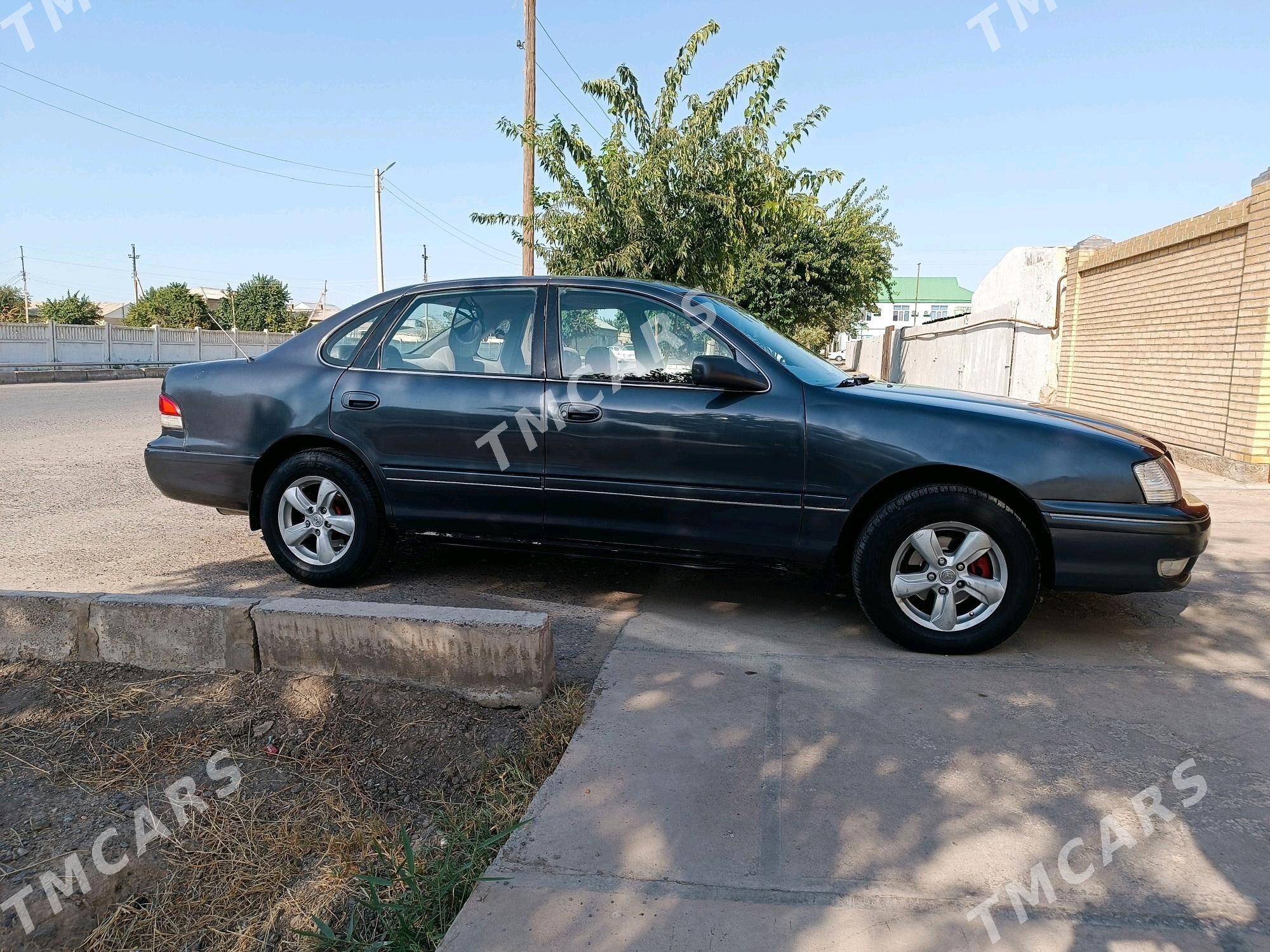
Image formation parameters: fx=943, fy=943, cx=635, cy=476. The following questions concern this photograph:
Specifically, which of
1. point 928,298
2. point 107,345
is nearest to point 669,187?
point 107,345

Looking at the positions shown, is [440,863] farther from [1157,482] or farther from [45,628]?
[1157,482]

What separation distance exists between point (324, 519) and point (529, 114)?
46.3 feet

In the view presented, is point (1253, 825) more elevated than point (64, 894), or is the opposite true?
point (1253, 825)

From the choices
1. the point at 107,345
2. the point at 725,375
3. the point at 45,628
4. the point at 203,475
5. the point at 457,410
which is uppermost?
the point at 107,345

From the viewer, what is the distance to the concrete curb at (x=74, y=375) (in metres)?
25.6

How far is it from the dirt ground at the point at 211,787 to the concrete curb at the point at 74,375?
23.4 m

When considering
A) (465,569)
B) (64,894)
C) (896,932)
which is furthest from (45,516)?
(896,932)

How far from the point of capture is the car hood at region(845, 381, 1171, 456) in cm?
418

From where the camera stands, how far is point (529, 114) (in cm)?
1720

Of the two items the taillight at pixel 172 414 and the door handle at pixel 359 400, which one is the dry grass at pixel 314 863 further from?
the taillight at pixel 172 414

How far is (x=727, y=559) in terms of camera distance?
438 centimetres

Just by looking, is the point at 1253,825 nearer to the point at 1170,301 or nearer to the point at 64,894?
the point at 64,894

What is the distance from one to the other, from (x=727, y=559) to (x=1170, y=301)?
8459mm

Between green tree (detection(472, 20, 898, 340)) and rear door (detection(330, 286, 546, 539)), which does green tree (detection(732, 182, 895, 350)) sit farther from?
rear door (detection(330, 286, 546, 539))
